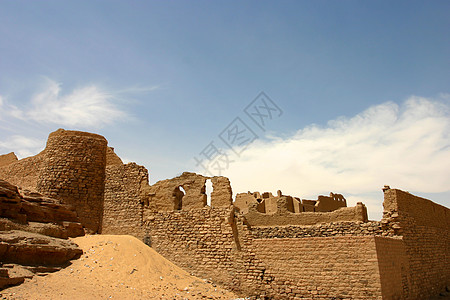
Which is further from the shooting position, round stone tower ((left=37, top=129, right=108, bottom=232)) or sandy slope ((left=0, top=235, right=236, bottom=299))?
round stone tower ((left=37, top=129, right=108, bottom=232))

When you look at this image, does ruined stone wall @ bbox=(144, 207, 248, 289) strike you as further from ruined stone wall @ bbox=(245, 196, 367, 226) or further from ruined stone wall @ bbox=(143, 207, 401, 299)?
ruined stone wall @ bbox=(245, 196, 367, 226)

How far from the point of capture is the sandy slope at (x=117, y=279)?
9078 millimetres

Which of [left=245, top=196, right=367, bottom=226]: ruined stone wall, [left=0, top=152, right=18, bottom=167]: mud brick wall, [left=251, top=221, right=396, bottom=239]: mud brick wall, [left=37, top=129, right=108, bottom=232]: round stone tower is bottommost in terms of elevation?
[left=251, top=221, right=396, bottom=239]: mud brick wall

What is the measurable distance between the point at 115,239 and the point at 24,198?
337cm

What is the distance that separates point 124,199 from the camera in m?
15.8

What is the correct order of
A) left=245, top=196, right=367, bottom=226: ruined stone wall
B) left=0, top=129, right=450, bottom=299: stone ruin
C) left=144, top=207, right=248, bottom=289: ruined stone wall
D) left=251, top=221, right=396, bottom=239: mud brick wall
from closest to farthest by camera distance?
left=0, top=129, right=450, bottom=299: stone ruin → left=251, top=221, right=396, bottom=239: mud brick wall → left=245, top=196, right=367, bottom=226: ruined stone wall → left=144, top=207, right=248, bottom=289: ruined stone wall

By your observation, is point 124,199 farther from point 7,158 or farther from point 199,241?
point 7,158

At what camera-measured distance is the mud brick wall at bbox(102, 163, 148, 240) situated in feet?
50.1

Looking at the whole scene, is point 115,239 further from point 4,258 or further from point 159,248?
point 4,258

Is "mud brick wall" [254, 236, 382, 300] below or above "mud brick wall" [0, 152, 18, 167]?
below

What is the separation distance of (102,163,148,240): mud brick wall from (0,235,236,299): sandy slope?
1.95 meters

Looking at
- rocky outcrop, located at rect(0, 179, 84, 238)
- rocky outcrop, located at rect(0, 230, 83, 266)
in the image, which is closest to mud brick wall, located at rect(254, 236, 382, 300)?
rocky outcrop, located at rect(0, 230, 83, 266)

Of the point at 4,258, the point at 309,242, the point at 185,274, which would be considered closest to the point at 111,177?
the point at 185,274

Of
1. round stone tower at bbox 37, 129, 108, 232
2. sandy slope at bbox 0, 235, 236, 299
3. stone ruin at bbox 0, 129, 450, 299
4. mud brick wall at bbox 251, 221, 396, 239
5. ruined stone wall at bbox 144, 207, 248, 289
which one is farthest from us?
round stone tower at bbox 37, 129, 108, 232
